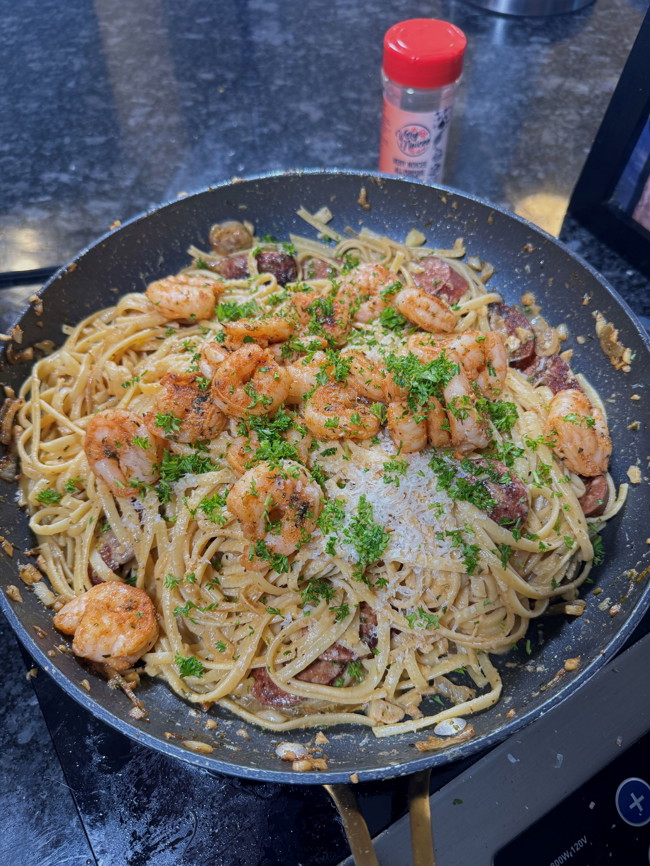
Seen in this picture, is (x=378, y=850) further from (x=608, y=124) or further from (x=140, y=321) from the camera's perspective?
(x=608, y=124)

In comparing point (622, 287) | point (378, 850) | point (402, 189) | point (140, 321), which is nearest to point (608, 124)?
→ point (622, 287)

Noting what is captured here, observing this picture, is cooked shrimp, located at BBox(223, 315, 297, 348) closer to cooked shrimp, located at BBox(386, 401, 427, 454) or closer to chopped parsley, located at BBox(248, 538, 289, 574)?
cooked shrimp, located at BBox(386, 401, 427, 454)

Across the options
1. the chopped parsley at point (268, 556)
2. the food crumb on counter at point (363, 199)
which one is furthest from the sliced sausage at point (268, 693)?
the food crumb on counter at point (363, 199)

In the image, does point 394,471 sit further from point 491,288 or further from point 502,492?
point 491,288

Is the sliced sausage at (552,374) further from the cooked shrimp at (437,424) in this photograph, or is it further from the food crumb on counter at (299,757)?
the food crumb on counter at (299,757)

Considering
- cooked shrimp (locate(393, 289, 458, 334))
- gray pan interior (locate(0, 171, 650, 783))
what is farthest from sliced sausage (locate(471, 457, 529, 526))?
cooked shrimp (locate(393, 289, 458, 334))

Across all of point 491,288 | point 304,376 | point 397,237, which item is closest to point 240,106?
point 397,237
